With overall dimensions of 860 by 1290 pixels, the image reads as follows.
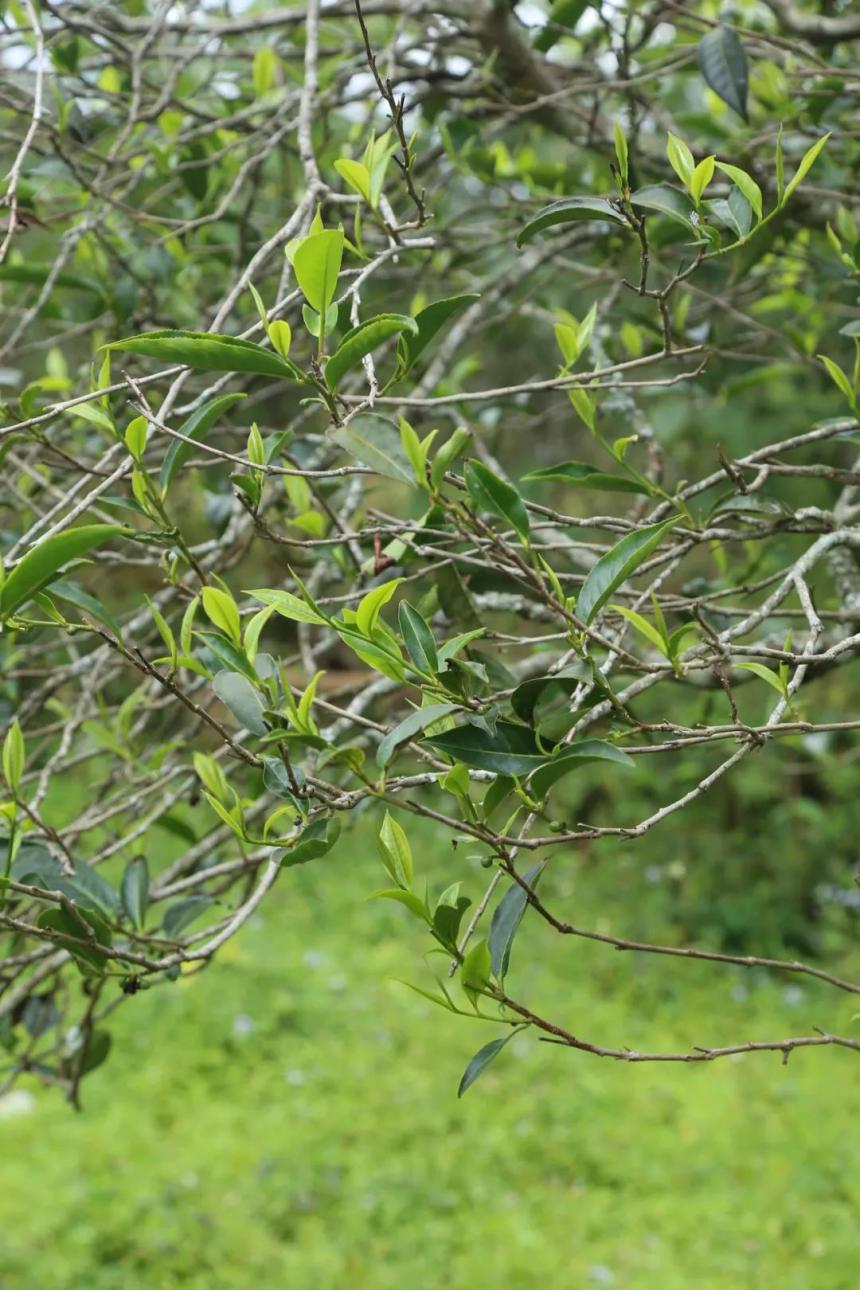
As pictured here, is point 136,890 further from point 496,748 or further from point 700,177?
point 700,177

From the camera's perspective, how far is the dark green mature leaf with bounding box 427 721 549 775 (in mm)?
890

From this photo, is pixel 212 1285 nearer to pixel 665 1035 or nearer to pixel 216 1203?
pixel 216 1203

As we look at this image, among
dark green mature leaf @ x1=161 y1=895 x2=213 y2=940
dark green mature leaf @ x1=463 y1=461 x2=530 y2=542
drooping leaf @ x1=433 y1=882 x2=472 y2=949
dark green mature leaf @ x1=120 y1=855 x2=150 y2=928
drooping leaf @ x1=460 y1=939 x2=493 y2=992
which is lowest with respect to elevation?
dark green mature leaf @ x1=161 y1=895 x2=213 y2=940

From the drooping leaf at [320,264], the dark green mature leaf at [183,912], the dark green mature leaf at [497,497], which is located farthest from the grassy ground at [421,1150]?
the drooping leaf at [320,264]

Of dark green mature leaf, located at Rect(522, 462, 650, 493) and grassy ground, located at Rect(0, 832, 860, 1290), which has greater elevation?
dark green mature leaf, located at Rect(522, 462, 650, 493)

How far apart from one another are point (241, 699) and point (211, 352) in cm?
25

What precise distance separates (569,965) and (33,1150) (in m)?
2.23

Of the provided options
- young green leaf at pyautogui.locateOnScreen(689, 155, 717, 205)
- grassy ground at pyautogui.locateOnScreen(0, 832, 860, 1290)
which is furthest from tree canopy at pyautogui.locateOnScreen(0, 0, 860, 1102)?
grassy ground at pyautogui.locateOnScreen(0, 832, 860, 1290)

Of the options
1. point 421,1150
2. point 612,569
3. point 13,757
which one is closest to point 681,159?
point 612,569

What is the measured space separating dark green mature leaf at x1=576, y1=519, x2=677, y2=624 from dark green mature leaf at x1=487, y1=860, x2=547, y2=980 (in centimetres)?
20

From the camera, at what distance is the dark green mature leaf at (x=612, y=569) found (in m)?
0.92

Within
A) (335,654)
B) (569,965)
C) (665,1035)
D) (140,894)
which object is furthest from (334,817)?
(335,654)

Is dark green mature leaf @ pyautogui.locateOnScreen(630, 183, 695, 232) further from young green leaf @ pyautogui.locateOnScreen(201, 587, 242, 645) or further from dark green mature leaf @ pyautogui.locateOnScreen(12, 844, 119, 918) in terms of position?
dark green mature leaf @ pyautogui.locateOnScreen(12, 844, 119, 918)

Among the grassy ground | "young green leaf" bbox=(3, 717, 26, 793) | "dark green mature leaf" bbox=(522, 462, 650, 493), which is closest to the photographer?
"young green leaf" bbox=(3, 717, 26, 793)
